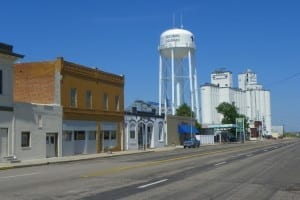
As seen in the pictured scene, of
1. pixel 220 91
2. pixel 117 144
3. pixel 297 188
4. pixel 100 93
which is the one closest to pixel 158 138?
pixel 117 144

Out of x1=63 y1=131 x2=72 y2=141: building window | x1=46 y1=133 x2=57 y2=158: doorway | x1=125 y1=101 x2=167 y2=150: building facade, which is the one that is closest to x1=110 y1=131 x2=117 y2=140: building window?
x1=125 y1=101 x2=167 y2=150: building facade

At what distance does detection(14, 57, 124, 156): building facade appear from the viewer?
47562 mm

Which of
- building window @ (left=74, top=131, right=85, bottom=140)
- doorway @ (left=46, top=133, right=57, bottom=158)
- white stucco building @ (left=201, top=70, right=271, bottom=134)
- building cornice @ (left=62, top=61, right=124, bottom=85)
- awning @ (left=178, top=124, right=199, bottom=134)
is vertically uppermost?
white stucco building @ (left=201, top=70, right=271, bottom=134)

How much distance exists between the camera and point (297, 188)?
17062 mm

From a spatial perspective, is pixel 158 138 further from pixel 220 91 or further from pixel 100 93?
pixel 220 91

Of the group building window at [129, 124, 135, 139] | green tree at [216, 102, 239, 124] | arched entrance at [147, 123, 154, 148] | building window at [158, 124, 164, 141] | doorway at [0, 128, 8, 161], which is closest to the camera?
doorway at [0, 128, 8, 161]

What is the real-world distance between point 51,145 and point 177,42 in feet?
172

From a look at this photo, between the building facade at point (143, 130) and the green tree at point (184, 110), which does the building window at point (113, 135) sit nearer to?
the building facade at point (143, 130)

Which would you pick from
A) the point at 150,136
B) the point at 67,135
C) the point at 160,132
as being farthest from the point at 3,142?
the point at 160,132

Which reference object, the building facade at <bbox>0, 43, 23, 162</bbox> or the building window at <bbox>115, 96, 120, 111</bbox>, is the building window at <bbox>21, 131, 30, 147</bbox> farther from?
the building window at <bbox>115, 96, 120, 111</bbox>

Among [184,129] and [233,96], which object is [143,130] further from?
[233,96]

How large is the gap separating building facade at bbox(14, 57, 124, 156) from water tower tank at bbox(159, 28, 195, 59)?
3588cm

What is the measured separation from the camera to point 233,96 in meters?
170

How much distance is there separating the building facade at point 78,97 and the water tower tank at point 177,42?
3588 centimetres
